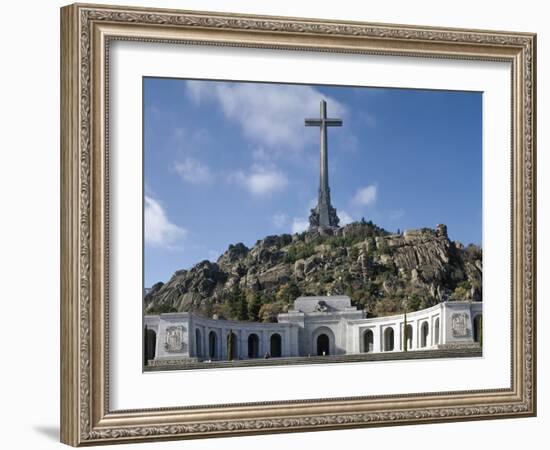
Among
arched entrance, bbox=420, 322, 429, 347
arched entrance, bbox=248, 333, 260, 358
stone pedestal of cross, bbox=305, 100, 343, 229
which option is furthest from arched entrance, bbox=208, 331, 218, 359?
arched entrance, bbox=420, 322, 429, 347

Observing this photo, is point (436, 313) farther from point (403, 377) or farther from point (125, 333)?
point (125, 333)

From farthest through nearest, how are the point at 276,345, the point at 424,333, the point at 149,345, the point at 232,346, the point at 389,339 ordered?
the point at 424,333, the point at 389,339, the point at 276,345, the point at 232,346, the point at 149,345

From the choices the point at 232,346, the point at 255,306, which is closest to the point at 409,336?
the point at 255,306

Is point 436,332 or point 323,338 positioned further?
point 436,332

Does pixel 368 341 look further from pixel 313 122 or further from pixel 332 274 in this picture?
pixel 313 122

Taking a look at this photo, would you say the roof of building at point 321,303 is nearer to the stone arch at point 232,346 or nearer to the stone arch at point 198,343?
the stone arch at point 232,346

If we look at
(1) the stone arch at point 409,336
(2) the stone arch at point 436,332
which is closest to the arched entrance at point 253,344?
(1) the stone arch at point 409,336
